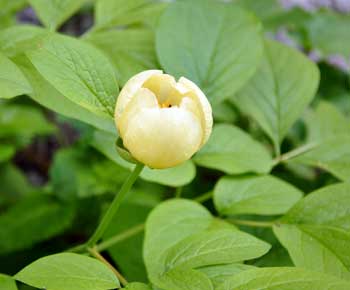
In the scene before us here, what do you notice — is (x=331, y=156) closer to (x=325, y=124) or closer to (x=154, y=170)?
(x=325, y=124)

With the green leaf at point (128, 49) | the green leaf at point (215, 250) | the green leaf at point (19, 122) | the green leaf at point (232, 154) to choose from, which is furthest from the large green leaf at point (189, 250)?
the green leaf at point (19, 122)

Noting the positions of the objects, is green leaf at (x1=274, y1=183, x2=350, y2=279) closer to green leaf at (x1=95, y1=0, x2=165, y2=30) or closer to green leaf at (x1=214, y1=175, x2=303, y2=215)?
green leaf at (x1=214, y1=175, x2=303, y2=215)

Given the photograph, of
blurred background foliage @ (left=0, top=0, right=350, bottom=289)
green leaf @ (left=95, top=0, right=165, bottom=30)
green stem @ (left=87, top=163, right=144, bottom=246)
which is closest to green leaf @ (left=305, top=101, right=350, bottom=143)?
blurred background foliage @ (left=0, top=0, right=350, bottom=289)

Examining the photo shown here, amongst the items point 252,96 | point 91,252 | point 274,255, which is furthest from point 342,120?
point 91,252

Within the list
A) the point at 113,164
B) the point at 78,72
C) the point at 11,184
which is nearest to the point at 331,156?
the point at 113,164

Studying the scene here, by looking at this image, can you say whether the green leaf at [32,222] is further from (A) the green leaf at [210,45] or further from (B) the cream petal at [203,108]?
(B) the cream petal at [203,108]
